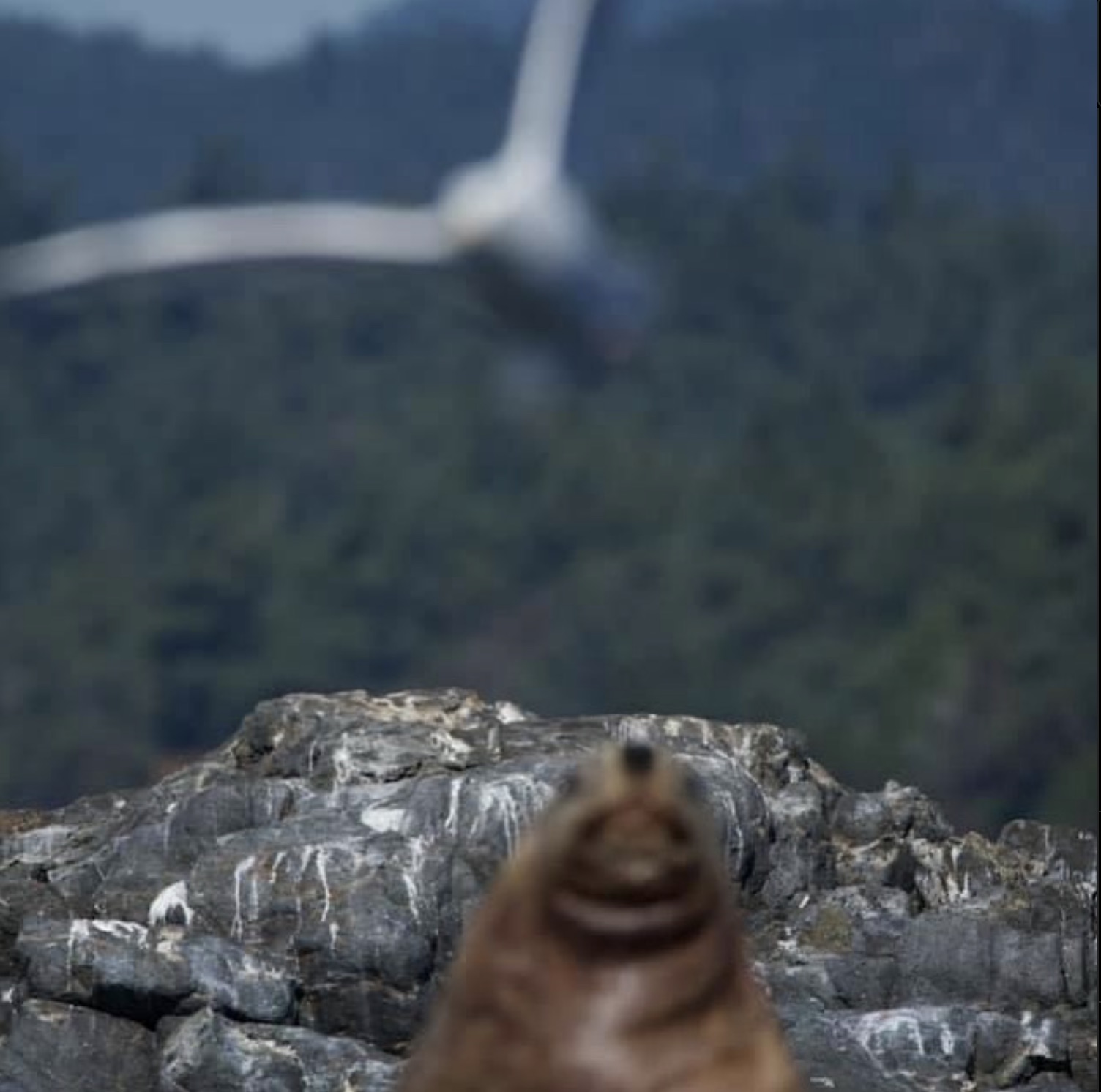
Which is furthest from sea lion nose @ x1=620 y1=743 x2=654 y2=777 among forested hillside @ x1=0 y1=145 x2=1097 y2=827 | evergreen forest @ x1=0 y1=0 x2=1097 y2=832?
forested hillside @ x1=0 y1=145 x2=1097 y2=827

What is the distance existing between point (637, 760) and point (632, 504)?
100768 millimetres

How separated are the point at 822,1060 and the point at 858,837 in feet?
12.9

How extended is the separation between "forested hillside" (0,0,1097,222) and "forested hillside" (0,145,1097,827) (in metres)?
16.9

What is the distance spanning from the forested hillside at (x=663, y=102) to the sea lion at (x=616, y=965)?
141 metres

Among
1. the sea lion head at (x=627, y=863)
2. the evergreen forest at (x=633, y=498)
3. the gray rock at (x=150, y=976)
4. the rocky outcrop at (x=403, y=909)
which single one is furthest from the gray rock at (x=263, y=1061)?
the evergreen forest at (x=633, y=498)

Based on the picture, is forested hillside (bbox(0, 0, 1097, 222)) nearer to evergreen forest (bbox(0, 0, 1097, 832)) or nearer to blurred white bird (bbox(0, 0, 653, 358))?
evergreen forest (bbox(0, 0, 1097, 832))

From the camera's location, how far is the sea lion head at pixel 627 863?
7.65 metres

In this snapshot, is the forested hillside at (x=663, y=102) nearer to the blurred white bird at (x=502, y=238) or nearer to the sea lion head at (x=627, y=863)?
the blurred white bird at (x=502, y=238)

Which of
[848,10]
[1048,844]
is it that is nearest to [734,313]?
[848,10]

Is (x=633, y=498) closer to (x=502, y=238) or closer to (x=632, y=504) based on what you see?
(x=632, y=504)

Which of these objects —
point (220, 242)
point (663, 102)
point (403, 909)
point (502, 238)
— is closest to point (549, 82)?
point (220, 242)

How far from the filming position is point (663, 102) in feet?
583

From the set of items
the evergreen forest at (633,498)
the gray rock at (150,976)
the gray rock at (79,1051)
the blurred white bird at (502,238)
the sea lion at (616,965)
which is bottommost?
the sea lion at (616,965)

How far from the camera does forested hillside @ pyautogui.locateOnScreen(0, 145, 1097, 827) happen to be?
280 feet
